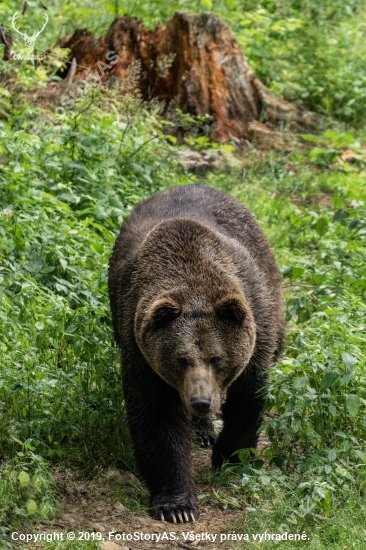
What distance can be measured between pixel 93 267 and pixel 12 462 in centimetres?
302

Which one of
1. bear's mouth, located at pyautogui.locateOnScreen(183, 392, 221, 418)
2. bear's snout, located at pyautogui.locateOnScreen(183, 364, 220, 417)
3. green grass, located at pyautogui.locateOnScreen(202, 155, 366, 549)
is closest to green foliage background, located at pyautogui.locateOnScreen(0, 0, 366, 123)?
green grass, located at pyautogui.locateOnScreen(202, 155, 366, 549)

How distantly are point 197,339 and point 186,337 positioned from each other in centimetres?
7

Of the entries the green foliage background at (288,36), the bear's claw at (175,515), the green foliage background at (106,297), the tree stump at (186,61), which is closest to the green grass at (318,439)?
the green foliage background at (106,297)

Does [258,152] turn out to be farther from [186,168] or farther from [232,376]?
[232,376]

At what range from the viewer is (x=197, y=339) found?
6.00 m

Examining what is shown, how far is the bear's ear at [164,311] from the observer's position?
5.99 meters

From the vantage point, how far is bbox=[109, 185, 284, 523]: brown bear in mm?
6027

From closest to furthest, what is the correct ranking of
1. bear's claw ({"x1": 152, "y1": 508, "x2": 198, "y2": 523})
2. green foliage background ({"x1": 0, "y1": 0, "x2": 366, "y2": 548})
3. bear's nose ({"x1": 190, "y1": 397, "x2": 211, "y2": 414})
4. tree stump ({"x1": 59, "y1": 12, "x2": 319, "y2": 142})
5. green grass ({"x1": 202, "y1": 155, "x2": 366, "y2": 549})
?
green grass ({"x1": 202, "y1": 155, "x2": 366, "y2": 549}) → bear's nose ({"x1": 190, "y1": 397, "x2": 211, "y2": 414}) → green foliage background ({"x1": 0, "y1": 0, "x2": 366, "y2": 548}) → bear's claw ({"x1": 152, "y1": 508, "x2": 198, "y2": 523}) → tree stump ({"x1": 59, "y1": 12, "x2": 319, "y2": 142})

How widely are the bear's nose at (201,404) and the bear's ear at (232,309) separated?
56 cm

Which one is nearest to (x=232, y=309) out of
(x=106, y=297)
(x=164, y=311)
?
(x=164, y=311)

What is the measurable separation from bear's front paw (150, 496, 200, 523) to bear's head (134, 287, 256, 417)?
73 cm

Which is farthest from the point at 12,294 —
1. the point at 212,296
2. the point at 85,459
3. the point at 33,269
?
the point at 212,296

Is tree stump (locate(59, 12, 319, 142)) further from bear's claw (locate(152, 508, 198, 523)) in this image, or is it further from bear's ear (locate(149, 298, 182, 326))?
bear's claw (locate(152, 508, 198, 523))

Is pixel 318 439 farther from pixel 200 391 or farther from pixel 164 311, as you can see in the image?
pixel 164 311
